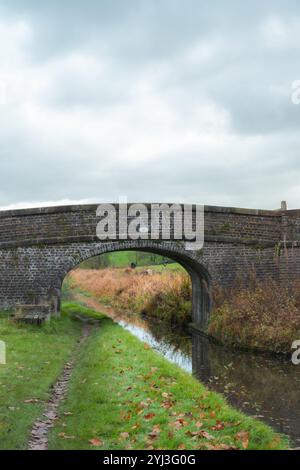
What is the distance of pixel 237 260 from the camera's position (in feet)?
57.5

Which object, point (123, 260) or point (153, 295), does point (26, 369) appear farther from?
point (123, 260)

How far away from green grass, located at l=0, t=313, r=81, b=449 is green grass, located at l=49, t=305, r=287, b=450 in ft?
1.40

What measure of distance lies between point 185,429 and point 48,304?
34.3 feet

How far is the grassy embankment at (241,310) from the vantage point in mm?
13719

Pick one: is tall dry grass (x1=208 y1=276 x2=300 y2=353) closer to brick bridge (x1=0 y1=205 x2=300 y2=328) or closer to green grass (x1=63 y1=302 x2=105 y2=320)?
brick bridge (x1=0 y1=205 x2=300 y2=328)

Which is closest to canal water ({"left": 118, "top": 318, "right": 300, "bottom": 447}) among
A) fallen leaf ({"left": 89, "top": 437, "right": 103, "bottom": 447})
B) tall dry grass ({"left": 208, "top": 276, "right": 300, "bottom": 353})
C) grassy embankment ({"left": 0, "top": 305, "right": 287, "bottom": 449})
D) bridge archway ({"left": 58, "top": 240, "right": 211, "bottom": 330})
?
tall dry grass ({"left": 208, "top": 276, "right": 300, "bottom": 353})

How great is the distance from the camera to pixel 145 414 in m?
6.66

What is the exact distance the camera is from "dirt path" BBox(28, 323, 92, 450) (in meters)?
5.83

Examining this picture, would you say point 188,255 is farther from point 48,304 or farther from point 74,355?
point 74,355

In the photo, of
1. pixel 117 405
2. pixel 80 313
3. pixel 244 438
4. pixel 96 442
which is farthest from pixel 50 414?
pixel 80 313

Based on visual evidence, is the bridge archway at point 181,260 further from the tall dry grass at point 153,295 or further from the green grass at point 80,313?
the green grass at point 80,313

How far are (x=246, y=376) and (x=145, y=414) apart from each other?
5.03 metres

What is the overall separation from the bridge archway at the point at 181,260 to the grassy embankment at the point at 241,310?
84 centimetres
